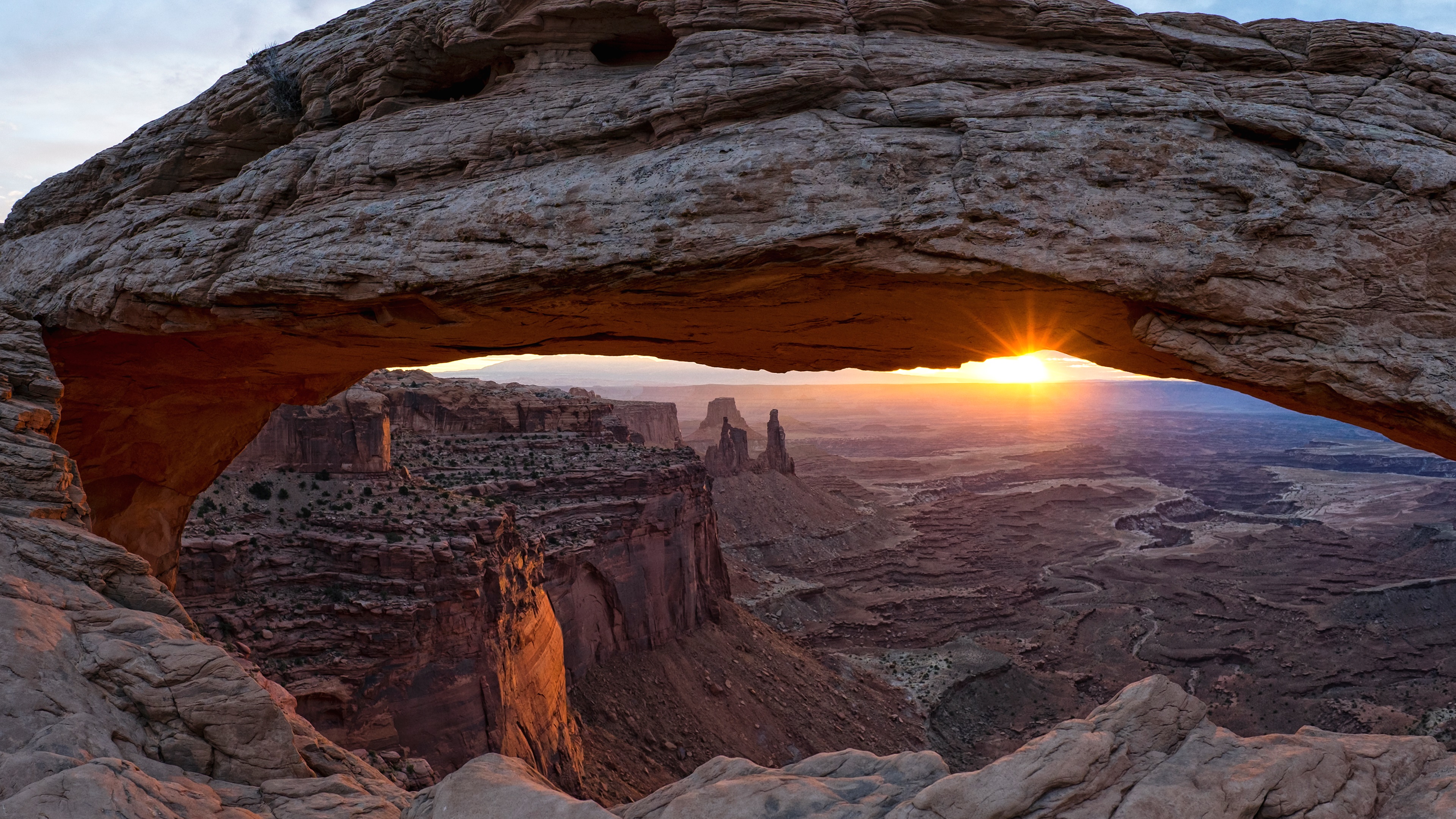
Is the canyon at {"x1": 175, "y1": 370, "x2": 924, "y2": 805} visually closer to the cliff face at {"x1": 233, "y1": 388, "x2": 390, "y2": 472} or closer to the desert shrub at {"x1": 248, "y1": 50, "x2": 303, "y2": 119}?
the cliff face at {"x1": 233, "y1": 388, "x2": 390, "y2": 472}

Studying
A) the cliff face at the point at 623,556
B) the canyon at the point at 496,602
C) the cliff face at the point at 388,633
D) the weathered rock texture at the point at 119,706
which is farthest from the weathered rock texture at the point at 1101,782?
the cliff face at the point at 623,556

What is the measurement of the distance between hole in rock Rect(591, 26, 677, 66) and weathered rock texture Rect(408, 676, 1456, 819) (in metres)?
7.99

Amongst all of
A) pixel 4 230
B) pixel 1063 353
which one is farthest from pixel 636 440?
pixel 1063 353

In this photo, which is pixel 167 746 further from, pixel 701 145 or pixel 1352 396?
pixel 1352 396

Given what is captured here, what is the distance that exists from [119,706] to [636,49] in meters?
8.58

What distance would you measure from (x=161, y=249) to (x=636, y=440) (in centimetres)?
4675

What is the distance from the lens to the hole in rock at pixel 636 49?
9.79 m

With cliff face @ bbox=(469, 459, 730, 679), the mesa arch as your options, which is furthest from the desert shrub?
cliff face @ bbox=(469, 459, 730, 679)

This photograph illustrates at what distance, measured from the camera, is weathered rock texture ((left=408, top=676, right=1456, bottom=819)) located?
5168mm

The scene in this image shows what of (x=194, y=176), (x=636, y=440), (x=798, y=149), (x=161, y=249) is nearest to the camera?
(x=798, y=149)

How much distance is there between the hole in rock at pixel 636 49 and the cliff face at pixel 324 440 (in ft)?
61.1

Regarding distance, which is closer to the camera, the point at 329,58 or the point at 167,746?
the point at 167,746

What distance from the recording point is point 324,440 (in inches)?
1008

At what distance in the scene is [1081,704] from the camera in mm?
38219
